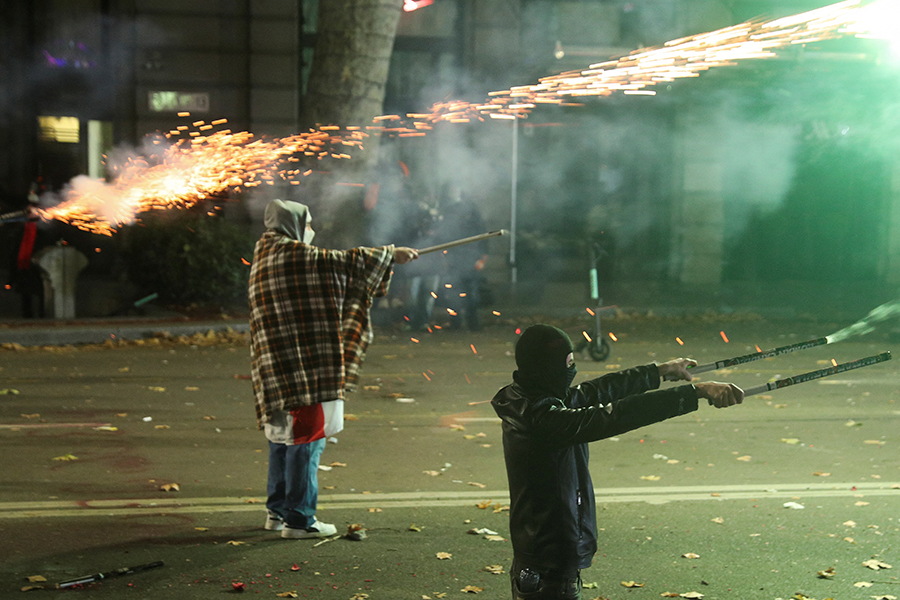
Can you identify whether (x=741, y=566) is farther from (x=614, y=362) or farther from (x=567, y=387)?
(x=614, y=362)

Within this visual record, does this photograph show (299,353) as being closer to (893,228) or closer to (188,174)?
(188,174)

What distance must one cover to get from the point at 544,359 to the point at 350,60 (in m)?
10.7

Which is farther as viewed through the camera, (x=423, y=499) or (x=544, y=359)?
(x=423, y=499)

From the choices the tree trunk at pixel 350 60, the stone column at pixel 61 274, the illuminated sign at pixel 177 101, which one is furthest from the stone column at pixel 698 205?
the stone column at pixel 61 274

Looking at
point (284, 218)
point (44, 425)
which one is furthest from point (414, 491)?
point (44, 425)

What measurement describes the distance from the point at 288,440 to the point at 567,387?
2135 mm

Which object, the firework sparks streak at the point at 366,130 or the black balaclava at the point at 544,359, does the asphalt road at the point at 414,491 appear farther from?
the firework sparks streak at the point at 366,130

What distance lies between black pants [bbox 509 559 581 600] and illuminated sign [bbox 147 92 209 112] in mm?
14804

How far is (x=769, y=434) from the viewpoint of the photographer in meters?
7.55

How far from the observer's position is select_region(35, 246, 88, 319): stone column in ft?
42.8

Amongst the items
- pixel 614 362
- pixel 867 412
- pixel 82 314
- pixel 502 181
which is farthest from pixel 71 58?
pixel 867 412

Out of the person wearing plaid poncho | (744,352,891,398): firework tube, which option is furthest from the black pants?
the person wearing plaid poncho

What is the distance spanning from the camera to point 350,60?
1316 cm

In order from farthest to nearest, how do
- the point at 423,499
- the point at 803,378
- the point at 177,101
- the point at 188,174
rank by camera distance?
the point at 177,101 < the point at 188,174 < the point at 423,499 < the point at 803,378
